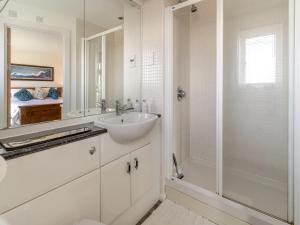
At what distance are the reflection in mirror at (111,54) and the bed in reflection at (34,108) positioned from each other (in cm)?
27

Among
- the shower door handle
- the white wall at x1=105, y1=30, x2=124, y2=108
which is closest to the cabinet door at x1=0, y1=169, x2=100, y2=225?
the white wall at x1=105, y1=30, x2=124, y2=108

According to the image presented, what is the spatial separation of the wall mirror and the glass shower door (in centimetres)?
103

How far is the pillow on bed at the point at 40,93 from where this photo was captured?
1.23 meters

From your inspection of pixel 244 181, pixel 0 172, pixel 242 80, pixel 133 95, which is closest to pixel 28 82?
pixel 0 172

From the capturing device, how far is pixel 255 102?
1.89 m

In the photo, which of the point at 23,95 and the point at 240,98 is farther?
the point at 240,98

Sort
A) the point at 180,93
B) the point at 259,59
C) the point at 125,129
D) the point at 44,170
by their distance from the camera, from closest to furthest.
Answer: the point at 44,170 → the point at 125,129 → the point at 259,59 → the point at 180,93

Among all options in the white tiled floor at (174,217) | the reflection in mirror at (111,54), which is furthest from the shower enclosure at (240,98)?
the reflection in mirror at (111,54)

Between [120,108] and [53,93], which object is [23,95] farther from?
[120,108]

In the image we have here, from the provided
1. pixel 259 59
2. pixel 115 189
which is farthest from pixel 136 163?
pixel 259 59

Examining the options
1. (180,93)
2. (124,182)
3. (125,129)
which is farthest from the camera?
(180,93)

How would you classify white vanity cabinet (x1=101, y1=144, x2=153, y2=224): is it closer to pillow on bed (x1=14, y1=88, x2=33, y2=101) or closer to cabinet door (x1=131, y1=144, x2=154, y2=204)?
cabinet door (x1=131, y1=144, x2=154, y2=204)

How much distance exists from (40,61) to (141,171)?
1175 millimetres

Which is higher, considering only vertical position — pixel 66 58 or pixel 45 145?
pixel 66 58
